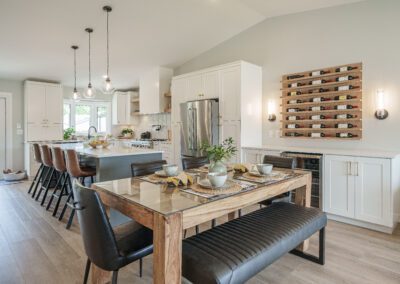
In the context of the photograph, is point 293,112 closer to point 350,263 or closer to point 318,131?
point 318,131

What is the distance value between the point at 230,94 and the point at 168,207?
343 centimetres

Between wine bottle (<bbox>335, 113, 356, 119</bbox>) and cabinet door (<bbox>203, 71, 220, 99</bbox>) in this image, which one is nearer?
wine bottle (<bbox>335, 113, 356, 119</bbox>)

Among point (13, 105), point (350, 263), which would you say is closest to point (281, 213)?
point (350, 263)

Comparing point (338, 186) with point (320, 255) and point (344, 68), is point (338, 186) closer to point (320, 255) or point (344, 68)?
point (320, 255)

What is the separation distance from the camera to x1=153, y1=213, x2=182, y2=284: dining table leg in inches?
51.5

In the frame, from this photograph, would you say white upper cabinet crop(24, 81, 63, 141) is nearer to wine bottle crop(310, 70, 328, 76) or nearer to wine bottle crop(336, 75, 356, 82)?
wine bottle crop(310, 70, 328, 76)

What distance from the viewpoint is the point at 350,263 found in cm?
236

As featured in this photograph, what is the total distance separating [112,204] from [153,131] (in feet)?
18.1

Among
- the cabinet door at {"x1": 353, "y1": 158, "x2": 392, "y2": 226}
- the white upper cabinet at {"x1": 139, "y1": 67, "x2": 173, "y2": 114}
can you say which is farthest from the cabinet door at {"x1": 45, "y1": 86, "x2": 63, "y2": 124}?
the cabinet door at {"x1": 353, "y1": 158, "x2": 392, "y2": 226}

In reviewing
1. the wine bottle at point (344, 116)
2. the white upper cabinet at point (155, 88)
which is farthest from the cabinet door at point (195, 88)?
the wine bottle at point (344, 116)

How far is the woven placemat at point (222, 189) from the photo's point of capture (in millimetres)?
1662

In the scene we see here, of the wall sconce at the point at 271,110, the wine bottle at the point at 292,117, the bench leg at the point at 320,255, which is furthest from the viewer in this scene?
the wall sconce at the point at 271,110

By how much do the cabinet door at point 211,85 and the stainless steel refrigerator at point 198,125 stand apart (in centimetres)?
17

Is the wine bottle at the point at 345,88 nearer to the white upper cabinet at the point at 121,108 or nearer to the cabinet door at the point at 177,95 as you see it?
the cabinet door at the point at 177,95
